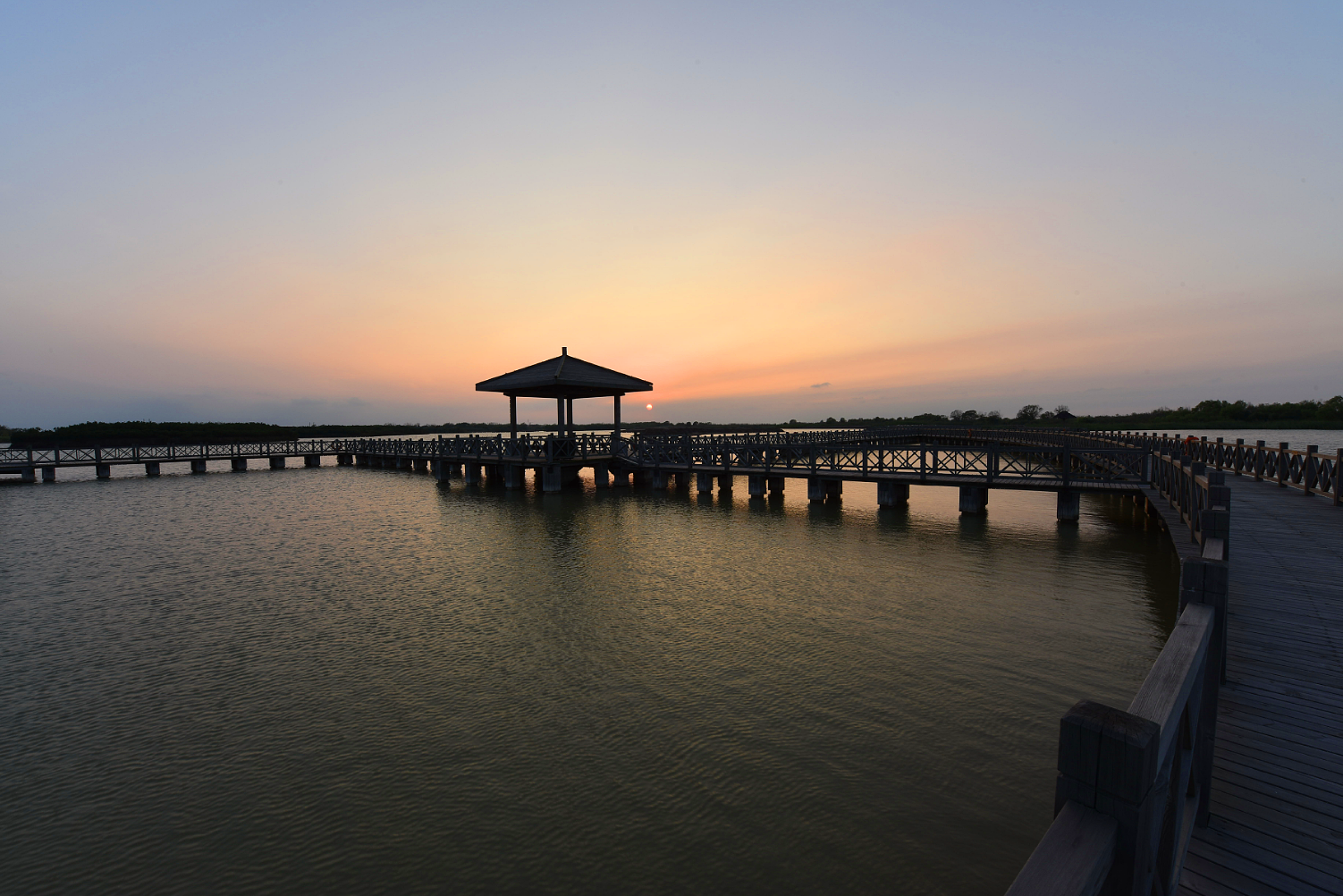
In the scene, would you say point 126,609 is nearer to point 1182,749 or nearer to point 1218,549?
point 1182,749

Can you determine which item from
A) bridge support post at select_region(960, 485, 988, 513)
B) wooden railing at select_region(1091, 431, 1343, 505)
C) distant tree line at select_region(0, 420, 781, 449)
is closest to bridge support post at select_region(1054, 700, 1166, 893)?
wooden railing at select_region(1091, 431, 1343, 505)

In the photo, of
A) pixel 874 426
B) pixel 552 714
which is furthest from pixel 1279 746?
pixel 874 426

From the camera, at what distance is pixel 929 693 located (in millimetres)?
6930

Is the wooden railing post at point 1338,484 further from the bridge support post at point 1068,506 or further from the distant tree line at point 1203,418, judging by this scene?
the distant tree line at point 1203,418

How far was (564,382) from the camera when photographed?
2612cm

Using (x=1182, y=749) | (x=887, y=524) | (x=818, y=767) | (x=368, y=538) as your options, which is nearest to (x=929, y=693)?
(x=818, y=767)

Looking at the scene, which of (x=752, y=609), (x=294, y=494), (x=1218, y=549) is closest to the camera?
(x=1218, y=549)

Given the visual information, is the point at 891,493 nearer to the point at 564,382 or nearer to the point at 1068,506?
the point at 1068,506

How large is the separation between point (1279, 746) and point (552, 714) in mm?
5957

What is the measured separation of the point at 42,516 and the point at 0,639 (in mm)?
16914

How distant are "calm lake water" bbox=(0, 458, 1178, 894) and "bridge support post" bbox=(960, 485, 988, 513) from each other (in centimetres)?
479

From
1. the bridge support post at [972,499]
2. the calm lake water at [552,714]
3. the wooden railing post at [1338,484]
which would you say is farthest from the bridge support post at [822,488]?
the wooden railing post at [1338,484]

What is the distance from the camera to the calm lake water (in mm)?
4629

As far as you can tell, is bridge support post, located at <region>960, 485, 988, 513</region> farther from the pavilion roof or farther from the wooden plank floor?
the pavilion roof
